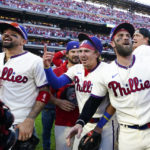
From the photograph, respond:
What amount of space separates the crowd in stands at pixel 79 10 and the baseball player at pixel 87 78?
30.6m

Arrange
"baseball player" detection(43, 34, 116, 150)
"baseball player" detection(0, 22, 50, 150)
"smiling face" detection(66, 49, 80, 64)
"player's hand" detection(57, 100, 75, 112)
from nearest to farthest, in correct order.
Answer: "baseball player" detection(0, 22, 50, 150)
"baseball player" detection(43, 34, 116, 150)
"player's hand" detection(57, 100, 75, 112)
"smiling face" detection(66, 49, 80, 64)

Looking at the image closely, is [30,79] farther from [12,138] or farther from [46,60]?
[12,138]

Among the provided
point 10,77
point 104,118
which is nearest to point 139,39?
point 104,118

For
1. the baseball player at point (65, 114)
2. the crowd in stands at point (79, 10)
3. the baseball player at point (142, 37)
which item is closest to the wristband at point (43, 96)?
the baseball player at point (65, 114)

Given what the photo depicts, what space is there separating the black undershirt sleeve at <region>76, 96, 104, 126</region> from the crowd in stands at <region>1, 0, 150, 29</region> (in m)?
31.2

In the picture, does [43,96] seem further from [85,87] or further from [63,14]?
[63,14]

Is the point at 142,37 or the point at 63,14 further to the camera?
the point at 63,14

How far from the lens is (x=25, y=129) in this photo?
7.26ft

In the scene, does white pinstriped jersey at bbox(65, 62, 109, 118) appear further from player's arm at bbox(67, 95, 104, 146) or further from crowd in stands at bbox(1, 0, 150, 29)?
crowd in stands at bbox(1, 0, 150, 29)

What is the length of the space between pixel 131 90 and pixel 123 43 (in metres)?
0.62

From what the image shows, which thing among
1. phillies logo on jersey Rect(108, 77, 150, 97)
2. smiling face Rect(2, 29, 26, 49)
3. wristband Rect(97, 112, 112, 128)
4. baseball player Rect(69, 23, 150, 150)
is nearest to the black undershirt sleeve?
baseball player Rect(69, 23, 150, 150)

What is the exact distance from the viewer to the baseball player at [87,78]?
2.59m

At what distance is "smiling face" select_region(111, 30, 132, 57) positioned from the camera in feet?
7.90

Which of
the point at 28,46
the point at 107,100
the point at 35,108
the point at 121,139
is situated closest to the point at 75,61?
the point at 107,100
